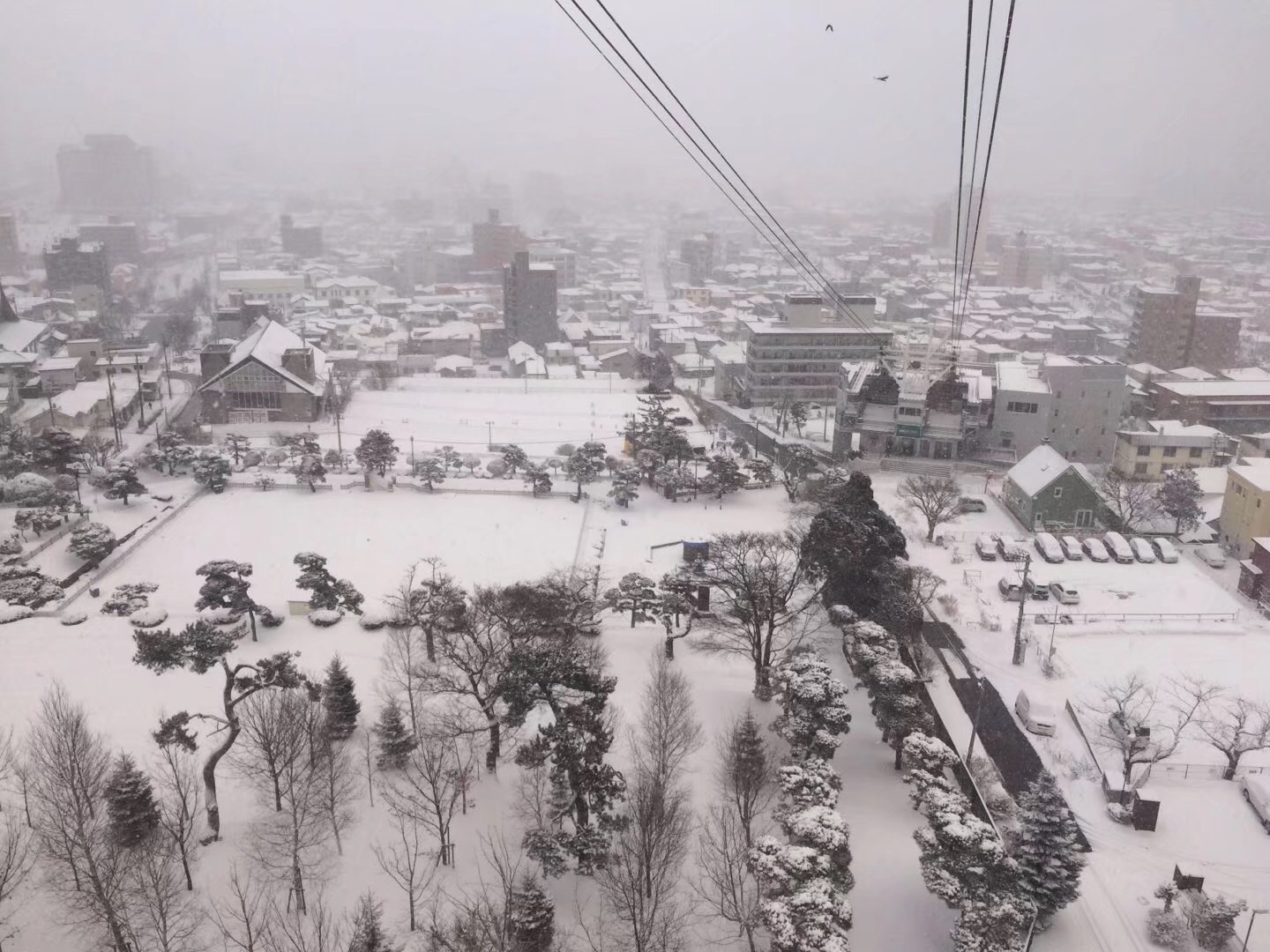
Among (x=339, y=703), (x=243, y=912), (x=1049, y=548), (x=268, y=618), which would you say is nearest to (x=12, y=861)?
(x=243, y=912)

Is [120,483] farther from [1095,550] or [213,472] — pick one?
[1095,550]

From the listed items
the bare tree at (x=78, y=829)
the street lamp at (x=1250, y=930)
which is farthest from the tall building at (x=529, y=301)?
the street lamp at (x=1250, y=930)

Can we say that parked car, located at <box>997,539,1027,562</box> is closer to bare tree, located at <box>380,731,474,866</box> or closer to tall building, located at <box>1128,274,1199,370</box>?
bare tree, located at <box>380,731,474,866</box>

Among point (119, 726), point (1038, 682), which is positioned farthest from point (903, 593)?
point (119, 726)

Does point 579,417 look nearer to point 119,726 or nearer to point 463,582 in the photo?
point 463,582

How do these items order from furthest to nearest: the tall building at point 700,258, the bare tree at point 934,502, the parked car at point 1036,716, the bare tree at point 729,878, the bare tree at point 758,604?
the tall building at point 700,258
the bare tree at point 934,502
the bare tree at point 758,604
the parked car at point 1036,716
the bare tree at point 729,878

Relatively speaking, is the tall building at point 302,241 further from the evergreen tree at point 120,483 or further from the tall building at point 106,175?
the evergreen tree at point 120,483
